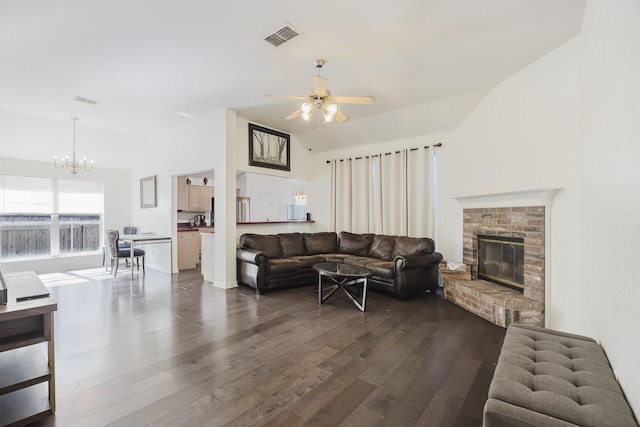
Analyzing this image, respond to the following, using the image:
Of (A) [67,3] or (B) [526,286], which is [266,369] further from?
(A) [67,3]

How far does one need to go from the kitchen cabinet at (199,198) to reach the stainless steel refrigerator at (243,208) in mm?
1012

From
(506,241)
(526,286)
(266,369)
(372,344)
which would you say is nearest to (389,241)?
(506,241)

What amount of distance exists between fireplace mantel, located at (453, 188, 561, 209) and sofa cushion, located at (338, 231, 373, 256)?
5.88 ft

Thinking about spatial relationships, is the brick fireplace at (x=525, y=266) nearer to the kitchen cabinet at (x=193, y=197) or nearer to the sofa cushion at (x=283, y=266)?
the sofa cushion at (x=283, y=266)

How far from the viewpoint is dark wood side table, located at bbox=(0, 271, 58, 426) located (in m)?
1.62

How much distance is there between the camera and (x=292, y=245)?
5.41 meters

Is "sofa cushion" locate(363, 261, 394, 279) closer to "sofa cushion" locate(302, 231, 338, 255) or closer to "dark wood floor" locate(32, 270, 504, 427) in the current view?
"dark wood floor" locate(32, 270, 504, 427)

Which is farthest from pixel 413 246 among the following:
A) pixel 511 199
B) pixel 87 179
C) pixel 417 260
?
pixel 87 179

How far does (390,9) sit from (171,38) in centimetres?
213

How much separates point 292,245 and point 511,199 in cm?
356

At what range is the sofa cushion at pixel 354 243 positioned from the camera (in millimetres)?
5425

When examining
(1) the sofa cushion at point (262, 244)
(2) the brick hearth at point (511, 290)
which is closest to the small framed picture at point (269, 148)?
(1) the sofa cushion at point (262, 244)

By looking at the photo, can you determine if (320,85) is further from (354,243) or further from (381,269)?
(354,243)

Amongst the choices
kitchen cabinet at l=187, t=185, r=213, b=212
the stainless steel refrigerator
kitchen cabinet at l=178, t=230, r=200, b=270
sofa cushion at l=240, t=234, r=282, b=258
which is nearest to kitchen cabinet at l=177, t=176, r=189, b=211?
kitchen cabinet at l=187, t=185, r=213, b=212
